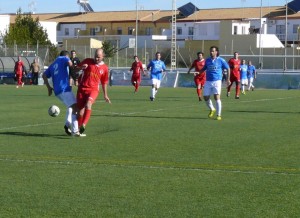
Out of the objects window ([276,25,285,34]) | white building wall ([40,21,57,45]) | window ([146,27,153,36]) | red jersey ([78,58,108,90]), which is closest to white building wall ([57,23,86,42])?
white building wall ([40,21,57,45])

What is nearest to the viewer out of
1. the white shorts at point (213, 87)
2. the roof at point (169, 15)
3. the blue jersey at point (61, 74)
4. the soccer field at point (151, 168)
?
the soccer field at point (151, 168)

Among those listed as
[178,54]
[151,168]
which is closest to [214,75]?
[151,168]

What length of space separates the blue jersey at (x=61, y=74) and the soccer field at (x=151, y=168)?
40.8 inches

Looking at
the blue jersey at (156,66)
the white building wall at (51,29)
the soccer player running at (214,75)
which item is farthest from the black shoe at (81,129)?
the white building wall at (51,29)

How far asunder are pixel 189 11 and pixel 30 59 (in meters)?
45.9

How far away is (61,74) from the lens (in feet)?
52.3

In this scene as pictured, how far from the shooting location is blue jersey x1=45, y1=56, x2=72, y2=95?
52.2 feet

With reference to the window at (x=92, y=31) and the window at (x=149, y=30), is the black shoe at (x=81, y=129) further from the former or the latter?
the window at (x=92, y=31)

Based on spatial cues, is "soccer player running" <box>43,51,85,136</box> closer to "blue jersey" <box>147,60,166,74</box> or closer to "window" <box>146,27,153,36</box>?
"blue jersey" <box>147,60,166,74</box>

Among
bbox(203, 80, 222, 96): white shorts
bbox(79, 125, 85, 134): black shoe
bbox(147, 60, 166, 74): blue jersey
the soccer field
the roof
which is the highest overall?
the roof

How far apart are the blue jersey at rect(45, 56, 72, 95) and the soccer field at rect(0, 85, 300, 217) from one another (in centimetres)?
104

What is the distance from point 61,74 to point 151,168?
522 cm

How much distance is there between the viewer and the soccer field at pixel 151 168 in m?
8.52

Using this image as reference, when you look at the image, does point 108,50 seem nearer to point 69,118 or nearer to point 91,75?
point 91,75
